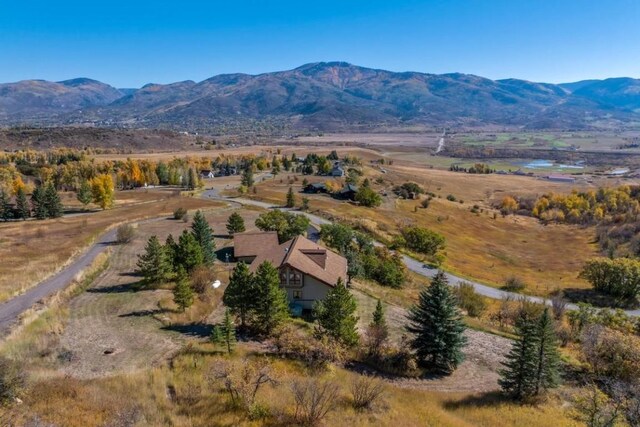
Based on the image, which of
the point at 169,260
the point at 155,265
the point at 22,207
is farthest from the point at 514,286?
the point at 22,207

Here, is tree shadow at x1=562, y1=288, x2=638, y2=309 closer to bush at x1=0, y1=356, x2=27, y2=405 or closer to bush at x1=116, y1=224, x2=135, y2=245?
bush at x1=0, y1=356, x2=27, y2=405

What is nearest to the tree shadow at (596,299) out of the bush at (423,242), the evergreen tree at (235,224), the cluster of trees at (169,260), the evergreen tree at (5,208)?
the bush at (423,242)

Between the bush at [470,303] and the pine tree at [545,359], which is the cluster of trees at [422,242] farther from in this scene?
the pine tree at [545,359]

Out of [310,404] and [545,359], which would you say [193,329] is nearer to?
[310,404]

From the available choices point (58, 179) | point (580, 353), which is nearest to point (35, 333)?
point (580, 353)

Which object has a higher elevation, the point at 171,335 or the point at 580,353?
the point at 171,335

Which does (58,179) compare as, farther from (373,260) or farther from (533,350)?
(533,350)
